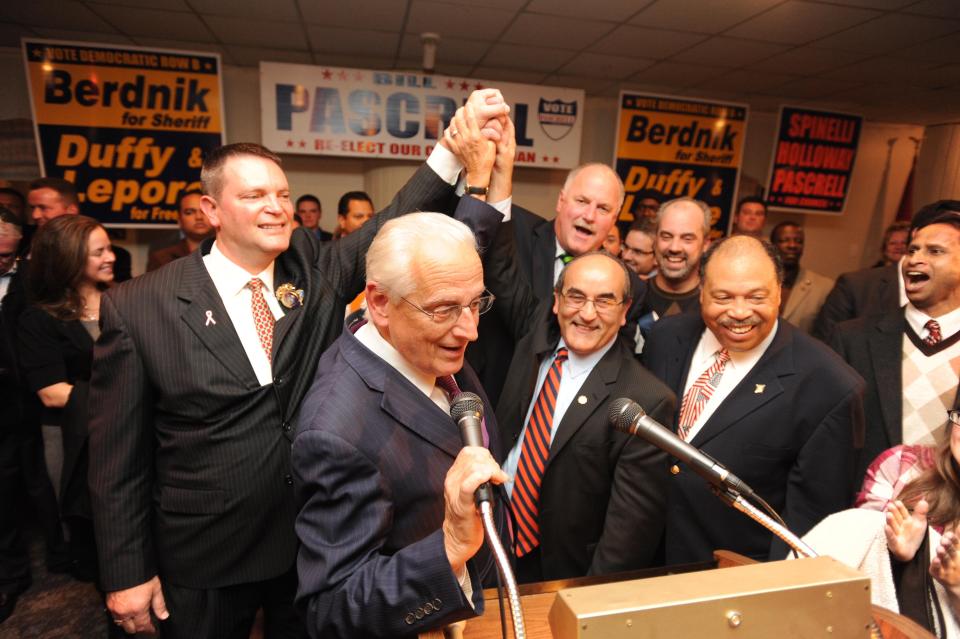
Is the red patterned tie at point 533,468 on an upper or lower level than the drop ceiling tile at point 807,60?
lower

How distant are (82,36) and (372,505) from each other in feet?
17.8

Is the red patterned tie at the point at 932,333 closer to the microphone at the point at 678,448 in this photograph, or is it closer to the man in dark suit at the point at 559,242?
the man in dark suit at the point at 559,242

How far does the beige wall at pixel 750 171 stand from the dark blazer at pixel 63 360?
11.1ft

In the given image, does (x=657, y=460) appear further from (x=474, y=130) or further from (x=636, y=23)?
(x=636, y=23)

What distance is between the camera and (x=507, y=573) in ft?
2.31

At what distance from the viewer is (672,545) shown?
1856 mm

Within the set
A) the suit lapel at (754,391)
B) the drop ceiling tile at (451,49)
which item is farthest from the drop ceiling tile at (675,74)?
the suit lapel at (754,391)

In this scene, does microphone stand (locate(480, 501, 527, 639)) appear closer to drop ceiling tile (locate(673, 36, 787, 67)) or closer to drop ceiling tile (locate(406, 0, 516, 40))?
drop ceiling tile (locate(406, 0, 516, 40))

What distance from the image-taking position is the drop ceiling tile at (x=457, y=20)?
12.4 ft

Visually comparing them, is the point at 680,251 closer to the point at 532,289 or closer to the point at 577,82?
the point at 532,289

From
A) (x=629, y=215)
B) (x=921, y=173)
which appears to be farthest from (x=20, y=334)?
(x=921, y=173)

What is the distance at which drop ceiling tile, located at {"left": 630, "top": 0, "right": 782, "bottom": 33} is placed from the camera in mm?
3560

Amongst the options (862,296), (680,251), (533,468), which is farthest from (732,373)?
(862,296)

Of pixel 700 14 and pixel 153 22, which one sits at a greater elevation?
pixel 700 14
